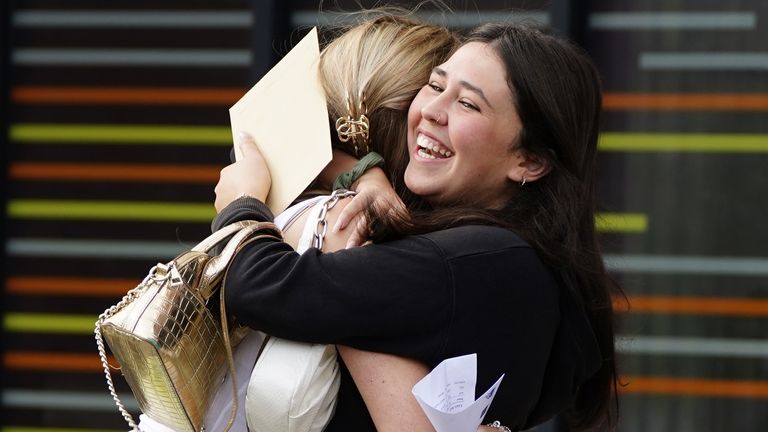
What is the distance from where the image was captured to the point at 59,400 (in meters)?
5.52

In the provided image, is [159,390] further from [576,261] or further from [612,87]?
[612,87]

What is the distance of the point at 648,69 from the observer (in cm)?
500

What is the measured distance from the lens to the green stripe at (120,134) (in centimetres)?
539

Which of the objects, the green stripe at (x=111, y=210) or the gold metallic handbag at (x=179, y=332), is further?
the green stripe at (x=111, y=210)

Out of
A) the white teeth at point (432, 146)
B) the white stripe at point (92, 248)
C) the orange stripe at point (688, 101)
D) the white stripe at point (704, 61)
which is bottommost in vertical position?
the white stripe at point (92, 248)

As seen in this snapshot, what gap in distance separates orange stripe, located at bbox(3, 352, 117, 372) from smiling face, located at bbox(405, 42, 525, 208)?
3426mm

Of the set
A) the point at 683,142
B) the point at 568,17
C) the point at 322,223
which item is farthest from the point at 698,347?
the point at 322,223

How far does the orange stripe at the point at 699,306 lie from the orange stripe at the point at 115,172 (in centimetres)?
190

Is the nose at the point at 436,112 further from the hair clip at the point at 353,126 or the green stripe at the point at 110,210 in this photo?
the green stripe at the point at 110,210

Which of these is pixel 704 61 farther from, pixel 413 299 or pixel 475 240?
pixel 413 299

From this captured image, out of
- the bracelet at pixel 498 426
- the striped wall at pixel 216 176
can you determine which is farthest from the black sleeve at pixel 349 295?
the striped wall at pixel 216 176

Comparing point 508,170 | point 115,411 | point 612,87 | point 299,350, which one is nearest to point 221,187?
point 299,350

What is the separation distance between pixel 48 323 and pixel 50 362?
176mm

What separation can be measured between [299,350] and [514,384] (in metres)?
0.42
